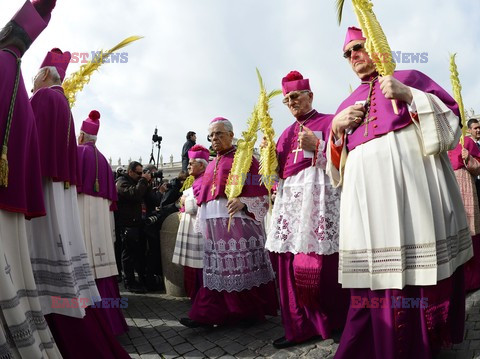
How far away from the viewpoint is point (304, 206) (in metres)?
3.38

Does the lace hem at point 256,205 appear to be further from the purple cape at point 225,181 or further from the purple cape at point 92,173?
the purple cape at point 92,173

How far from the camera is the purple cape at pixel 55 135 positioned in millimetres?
2711

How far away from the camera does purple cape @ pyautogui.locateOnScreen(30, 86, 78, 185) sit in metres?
2.71

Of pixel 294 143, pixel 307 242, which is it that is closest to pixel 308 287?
pixel 307 242

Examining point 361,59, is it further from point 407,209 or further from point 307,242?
point 307,242

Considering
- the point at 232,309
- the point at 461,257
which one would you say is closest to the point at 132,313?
the point at 232,309

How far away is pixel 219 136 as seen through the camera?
4.61 meters

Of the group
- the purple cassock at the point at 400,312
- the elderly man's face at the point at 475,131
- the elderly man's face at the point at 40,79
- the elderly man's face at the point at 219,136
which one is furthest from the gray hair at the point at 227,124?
the elderly man's face at the point at 475,131

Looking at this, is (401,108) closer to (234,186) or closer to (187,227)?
(234,186)

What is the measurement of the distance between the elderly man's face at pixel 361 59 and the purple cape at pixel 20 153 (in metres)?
2.29

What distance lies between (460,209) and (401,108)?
786mm

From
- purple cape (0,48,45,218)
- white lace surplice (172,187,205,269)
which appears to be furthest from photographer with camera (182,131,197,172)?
purple cape (0,48,45,218)

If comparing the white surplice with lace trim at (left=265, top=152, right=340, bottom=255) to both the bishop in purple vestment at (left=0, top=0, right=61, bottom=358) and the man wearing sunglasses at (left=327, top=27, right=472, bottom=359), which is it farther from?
the bishop in purple vestment at (left=0, top=0, right=61, bottom=358)

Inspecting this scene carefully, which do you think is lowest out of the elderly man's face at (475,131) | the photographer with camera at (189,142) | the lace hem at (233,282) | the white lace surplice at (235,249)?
the lace hem at (233,282)
